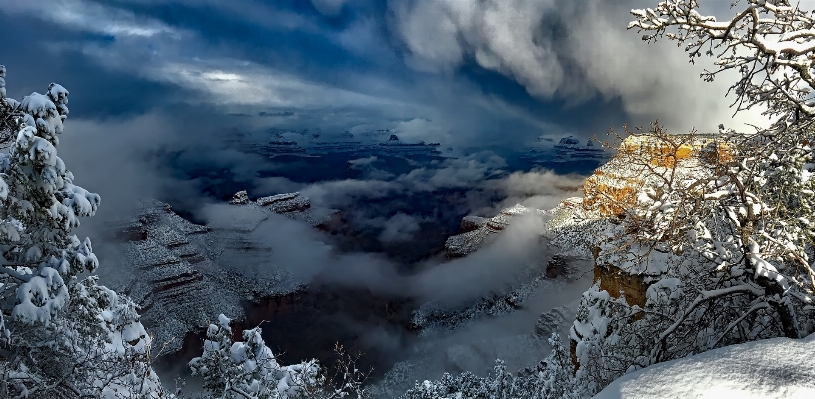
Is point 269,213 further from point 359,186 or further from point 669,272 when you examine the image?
point 669,272

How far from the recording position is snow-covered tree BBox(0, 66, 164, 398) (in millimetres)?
7480

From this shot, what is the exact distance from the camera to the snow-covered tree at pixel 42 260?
7480 millimetres

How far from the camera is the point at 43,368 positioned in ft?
27.9

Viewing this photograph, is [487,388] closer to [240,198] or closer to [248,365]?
[248,365]

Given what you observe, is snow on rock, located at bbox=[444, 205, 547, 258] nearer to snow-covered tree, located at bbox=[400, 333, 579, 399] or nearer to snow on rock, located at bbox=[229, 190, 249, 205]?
snow-covered tree, located at bbox=[400, 333, 579, 399]

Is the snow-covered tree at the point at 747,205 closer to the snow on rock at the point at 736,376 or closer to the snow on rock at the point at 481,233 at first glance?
the snow on rock at the point at 736,376

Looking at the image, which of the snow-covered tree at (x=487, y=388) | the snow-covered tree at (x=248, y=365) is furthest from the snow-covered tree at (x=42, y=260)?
the snow-covered tree at (x=487, y=388)

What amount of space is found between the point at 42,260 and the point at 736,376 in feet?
40.0

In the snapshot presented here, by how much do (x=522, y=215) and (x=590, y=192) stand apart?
85756 millimetres

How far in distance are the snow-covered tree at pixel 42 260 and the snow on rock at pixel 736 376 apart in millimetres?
7949

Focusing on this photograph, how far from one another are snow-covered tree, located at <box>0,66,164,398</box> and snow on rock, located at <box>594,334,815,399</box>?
26.1 feet

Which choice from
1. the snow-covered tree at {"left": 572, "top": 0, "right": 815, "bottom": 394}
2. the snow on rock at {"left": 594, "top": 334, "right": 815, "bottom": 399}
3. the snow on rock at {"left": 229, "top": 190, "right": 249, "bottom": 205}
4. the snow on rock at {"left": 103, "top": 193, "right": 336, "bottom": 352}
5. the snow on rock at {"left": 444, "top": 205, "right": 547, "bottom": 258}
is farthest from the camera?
the snow on rock at {"left": 229, "top": 190, "right": 249, "bottom": 205}

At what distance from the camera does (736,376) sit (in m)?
4.07

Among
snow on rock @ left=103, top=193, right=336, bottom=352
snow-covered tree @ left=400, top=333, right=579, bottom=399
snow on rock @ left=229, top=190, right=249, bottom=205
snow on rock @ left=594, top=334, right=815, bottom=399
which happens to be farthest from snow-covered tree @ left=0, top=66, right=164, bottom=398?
snow on rock @ left=229, top=190, right=249, bottom=205
